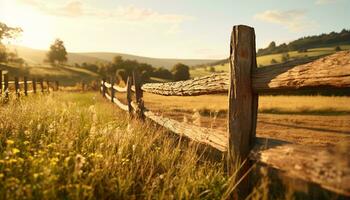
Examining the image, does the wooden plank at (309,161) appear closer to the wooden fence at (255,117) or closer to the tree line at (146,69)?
the wooden fence at (255,117)

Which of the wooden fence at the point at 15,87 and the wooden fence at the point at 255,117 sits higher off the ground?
the wooden fence at the point at 255,117

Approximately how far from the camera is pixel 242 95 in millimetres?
3256

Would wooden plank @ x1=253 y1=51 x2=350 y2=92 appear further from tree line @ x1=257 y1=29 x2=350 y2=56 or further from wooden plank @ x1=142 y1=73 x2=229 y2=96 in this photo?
tree line @ x1=257 y1=29 x2=350 y2=56

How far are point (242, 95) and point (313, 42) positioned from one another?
99.5 metres

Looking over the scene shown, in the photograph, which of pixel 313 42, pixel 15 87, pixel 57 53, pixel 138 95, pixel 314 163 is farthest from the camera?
pixel 313 42

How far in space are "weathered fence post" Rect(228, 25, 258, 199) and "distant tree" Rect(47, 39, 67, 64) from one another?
90.1 metres

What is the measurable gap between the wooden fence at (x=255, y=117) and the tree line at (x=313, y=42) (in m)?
85.9

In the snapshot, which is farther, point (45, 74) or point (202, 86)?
point (45, 74)

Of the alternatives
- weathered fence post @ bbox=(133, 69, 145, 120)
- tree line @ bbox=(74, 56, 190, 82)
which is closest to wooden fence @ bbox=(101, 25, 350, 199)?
weathered fence post @ bbox=(133, 69, 145, 120)

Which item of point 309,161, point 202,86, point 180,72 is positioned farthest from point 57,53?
point 309,161

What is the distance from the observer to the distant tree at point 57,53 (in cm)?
Answer: 8844

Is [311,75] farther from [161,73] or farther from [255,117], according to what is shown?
[161,73]

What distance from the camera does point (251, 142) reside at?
3.31 m

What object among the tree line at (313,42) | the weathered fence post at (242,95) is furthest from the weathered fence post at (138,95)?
the tree line at (313,42)
